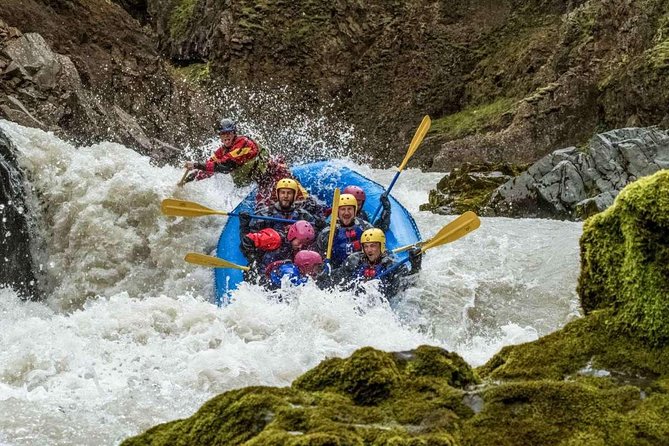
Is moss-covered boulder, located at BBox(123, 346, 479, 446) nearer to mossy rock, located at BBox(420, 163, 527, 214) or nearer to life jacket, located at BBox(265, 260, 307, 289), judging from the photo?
life jacket, located at BBox(265, 260, 307, 289)

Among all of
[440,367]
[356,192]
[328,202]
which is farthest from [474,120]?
[440,367]

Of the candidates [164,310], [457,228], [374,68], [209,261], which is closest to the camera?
[164,310]

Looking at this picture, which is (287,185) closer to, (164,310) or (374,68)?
(164,310)

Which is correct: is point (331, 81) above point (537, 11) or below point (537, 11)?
below

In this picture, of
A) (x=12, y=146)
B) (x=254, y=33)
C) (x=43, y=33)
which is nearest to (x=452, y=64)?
(x=254, y=33)

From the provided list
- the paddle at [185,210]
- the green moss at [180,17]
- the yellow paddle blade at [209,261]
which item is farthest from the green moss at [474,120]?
the yellow paddle blade at [209,261]

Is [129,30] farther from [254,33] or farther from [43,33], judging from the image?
[254,33]

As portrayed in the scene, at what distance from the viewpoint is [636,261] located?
7.80ft

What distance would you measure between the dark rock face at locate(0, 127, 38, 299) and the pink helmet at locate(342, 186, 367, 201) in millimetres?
2944

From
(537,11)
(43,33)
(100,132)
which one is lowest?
(100,132)

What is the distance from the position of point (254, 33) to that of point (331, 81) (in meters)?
3.07

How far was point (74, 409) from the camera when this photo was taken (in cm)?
387

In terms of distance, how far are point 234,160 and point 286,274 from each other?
269cm

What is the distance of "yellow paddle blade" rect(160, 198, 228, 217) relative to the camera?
7262 mm
